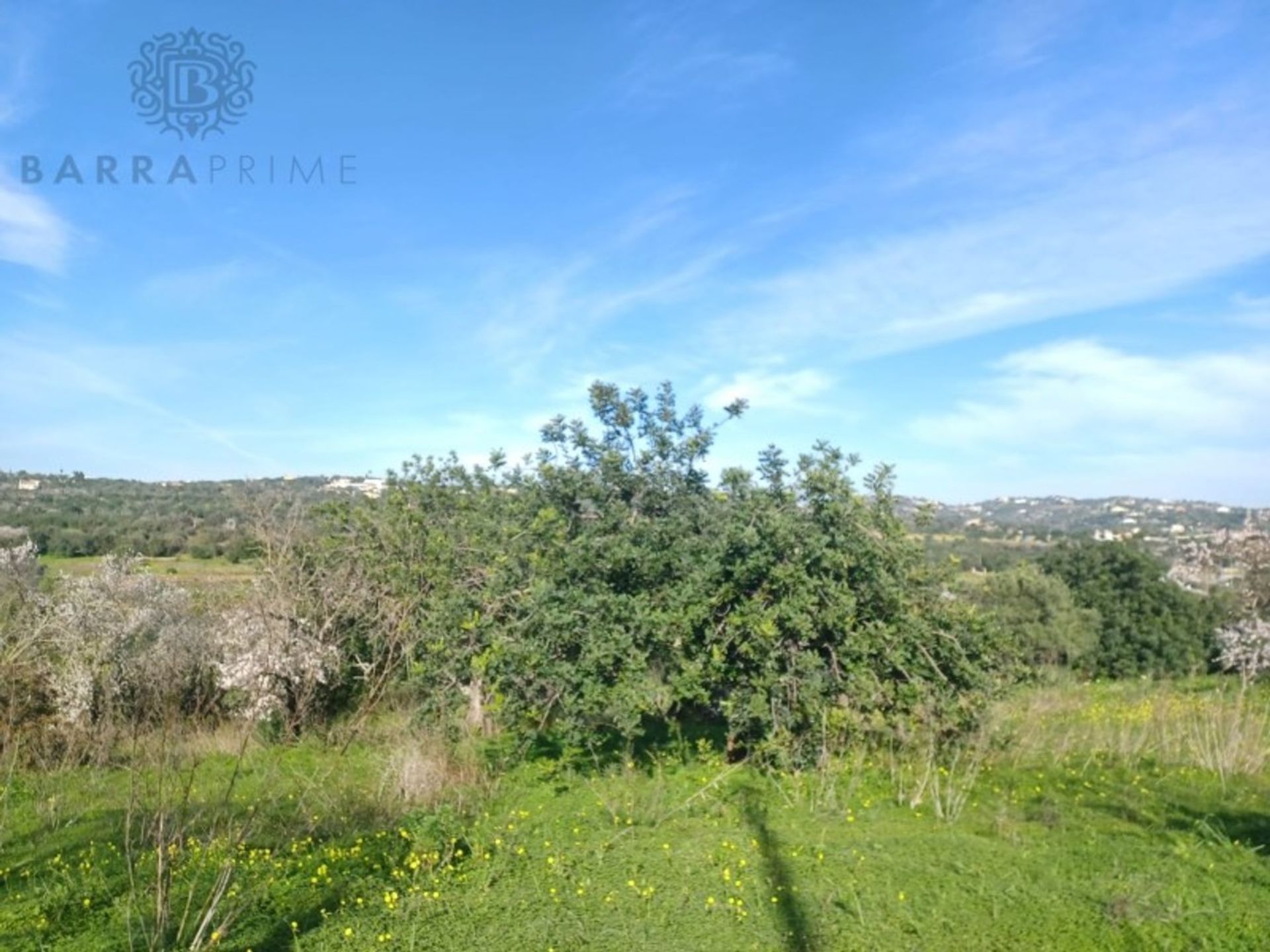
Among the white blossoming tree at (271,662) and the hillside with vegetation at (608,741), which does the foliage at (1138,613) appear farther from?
the white blossoming tree at (271,662)

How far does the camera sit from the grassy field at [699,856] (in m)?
5.60

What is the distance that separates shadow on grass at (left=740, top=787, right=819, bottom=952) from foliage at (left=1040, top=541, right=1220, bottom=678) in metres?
21.9

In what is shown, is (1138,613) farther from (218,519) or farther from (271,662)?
(218,519)

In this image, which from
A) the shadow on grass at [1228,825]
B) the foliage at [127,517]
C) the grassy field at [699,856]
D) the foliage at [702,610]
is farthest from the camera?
the foliage at [127,517]

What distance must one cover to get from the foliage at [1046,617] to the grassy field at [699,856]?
645 inches

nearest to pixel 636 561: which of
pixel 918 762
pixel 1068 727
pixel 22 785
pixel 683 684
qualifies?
pixel 683 684

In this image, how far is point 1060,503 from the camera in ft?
282

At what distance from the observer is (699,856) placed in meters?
6.87

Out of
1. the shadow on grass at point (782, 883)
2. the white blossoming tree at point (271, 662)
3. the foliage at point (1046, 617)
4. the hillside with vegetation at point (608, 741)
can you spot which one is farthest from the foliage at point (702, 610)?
the foliage at point (1046, 617)

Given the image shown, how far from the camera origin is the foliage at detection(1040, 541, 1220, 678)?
26.2m

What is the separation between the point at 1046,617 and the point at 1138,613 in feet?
9.87

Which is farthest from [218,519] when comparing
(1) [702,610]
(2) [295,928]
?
(2) [295,928]

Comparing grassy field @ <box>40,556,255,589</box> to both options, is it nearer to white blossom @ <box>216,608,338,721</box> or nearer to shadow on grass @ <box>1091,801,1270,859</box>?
white blossom @ <box>216,608,338,721</box>

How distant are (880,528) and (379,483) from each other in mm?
10083
